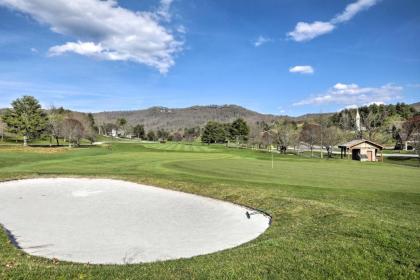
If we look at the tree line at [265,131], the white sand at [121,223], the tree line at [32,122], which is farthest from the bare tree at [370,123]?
the white sand at [121,223]

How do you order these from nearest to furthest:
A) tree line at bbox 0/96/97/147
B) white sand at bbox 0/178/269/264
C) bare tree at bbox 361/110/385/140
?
white sand at bbox 0/178/269/264
tree line at bbox 0/96/97/147
bare tree at bbox 361/110/385/140

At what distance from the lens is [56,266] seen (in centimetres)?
878

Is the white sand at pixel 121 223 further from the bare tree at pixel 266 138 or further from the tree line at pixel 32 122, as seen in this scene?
the bare tree at pixel 266 138

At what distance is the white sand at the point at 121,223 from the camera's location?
11.2 m

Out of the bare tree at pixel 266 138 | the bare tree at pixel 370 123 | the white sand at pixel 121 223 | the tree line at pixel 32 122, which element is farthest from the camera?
the bare tree at pixel 266 138

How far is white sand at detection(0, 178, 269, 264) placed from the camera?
11195 millimetres

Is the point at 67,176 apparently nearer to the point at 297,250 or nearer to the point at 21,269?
the point at 21,269

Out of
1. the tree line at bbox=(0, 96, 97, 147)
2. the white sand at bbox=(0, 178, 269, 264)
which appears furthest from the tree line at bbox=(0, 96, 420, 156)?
the white sand at bbox=(0, 178, 269, 264)

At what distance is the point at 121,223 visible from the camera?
48.6ft

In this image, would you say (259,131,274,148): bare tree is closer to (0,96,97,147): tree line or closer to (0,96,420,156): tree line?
(0,96,420,156): tree line

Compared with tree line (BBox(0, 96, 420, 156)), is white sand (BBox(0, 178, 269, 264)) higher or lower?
lower

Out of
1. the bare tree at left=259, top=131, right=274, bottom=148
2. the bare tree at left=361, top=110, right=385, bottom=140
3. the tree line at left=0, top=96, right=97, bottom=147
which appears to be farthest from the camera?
the bare tree at left=259, top=131, right=274, bottom=148

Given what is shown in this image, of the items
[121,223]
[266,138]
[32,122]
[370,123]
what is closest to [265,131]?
[266,138]

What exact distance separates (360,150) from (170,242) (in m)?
68.0
